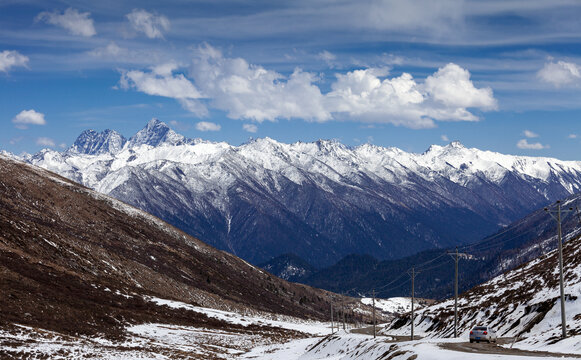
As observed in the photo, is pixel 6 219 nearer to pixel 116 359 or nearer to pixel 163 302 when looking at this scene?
pixel 163 302

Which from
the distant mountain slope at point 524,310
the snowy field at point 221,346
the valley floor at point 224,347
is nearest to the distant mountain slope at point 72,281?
the snowy field at point 221,346

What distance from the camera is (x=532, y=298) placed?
268 ft

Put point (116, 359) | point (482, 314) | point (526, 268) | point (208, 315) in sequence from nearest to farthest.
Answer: point (116, 359) → point (482, 314) → point (526, 268) → point (208, 315)

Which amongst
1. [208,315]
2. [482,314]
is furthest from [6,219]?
[482,314]

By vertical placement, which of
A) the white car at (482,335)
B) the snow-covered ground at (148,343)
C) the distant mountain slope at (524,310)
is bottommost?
the snow-covered ground at (148,343)

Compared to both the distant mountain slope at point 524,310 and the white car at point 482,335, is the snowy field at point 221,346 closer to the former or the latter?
the white car at point 482,335

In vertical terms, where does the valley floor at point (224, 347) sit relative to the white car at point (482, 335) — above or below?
below

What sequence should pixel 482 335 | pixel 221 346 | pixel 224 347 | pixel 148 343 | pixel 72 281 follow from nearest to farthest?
pixel 482 335
pixel 148 343
pixel 224 347
pixel 221 346
pixel 72 281

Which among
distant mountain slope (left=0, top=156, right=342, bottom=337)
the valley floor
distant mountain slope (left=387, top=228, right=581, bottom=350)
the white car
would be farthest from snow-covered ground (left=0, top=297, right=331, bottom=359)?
the white car

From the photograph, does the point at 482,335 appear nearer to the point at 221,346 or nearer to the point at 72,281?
the point at 221,346

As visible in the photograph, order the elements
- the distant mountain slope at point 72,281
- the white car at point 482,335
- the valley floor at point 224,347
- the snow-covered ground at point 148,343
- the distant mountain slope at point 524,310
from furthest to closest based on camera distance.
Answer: the distant mountain slope at point 72,281, the distant mountain slope at point 524,310, the snow-covered ground at point 148,343, the white car at point 482,335, the valley floor at point 224,347

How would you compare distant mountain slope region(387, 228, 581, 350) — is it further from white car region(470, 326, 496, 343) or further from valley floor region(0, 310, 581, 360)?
valley floor region(0, 310, 581, 360)

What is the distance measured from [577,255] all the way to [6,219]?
131180mm

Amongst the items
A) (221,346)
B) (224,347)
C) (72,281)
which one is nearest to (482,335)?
(224,347)
